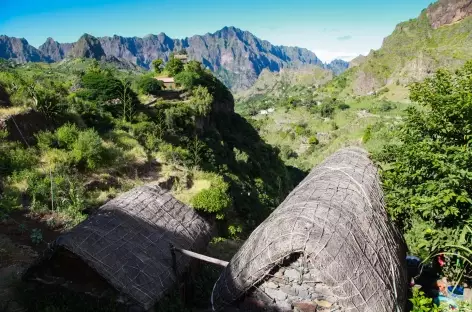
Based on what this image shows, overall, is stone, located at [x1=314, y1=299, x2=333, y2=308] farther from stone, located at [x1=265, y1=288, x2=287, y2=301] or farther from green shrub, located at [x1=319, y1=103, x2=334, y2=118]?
green shrub, located at [x1=319, y1=103, x2=334, y2=118]

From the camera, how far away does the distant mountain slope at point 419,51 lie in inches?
3285

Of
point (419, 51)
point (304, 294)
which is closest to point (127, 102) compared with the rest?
point (304, 294)

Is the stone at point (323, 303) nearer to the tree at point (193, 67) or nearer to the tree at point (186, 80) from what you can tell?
the tree at point (186, 80)

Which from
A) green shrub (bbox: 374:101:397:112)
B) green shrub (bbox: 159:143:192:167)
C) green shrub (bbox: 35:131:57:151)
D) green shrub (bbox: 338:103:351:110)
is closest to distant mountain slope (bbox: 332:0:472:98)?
green shrub (bbox: 374:101:397:112)

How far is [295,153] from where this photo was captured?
76062 millimetres

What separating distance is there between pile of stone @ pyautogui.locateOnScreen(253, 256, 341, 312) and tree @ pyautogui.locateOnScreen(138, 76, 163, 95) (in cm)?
3102

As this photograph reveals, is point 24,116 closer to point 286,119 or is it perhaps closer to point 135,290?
point 135,290

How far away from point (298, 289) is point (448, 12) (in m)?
148

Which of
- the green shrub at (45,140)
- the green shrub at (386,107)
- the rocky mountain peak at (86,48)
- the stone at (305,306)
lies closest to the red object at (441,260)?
the stone at (305,306)

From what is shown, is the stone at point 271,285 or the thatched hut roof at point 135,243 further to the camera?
the thatched hut roof at point 135,243

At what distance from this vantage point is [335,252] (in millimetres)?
5805

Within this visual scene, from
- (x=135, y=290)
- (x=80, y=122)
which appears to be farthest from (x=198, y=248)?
(x=80, y=122)

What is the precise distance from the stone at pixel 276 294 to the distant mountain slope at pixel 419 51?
252ft

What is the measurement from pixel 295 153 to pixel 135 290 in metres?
70.9
